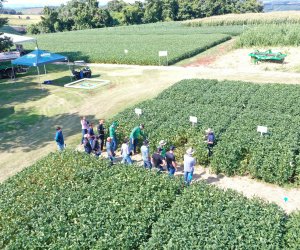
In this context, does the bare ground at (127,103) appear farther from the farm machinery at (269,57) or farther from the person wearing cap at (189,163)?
the person wearing cap at (189,163)

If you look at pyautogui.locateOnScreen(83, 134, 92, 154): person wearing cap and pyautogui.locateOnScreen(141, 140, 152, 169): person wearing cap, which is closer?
pyautogui.locateOnScreen(141, 140, 152, 169): person wearing cap

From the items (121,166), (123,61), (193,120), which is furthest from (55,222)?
(123,61)

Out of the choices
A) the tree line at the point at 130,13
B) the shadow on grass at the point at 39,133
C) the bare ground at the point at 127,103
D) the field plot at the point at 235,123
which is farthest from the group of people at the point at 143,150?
the tree line at the point at 130,13

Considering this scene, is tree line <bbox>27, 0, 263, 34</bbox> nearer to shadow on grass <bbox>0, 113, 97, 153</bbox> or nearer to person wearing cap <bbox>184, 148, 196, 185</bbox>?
shadow on grass <bbox>0, 113, 97, 153</bbox>

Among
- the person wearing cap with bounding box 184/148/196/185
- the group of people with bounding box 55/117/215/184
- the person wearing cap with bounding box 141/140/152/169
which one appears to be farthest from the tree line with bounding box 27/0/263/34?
the person wearing cap with bounding box 184/148/196/185

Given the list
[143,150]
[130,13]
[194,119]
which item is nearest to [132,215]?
[143,150]

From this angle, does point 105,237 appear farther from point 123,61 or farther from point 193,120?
point 123,61

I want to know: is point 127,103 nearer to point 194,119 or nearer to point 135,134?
point 135,134
